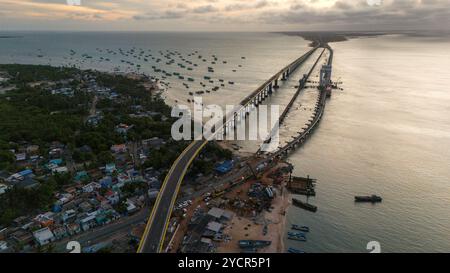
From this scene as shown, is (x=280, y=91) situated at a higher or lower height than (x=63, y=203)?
higher

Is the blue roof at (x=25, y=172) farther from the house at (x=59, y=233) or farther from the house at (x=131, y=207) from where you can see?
the house at (x=131, y=207)

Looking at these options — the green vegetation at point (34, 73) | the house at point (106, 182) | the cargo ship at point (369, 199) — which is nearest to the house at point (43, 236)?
the house at point (106, 182)

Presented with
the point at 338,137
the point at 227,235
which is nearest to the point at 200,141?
the point at 227,235

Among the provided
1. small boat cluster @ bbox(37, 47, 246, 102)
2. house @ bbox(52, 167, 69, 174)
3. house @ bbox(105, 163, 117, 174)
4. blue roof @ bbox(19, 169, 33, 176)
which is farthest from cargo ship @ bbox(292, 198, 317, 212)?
small boat cluster @ bbox(37, 47, 246, 102)

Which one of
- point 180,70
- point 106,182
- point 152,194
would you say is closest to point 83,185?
point 106,182

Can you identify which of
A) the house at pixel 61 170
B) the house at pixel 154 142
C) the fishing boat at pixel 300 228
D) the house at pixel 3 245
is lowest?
the fishing boat at pixel 300 228
